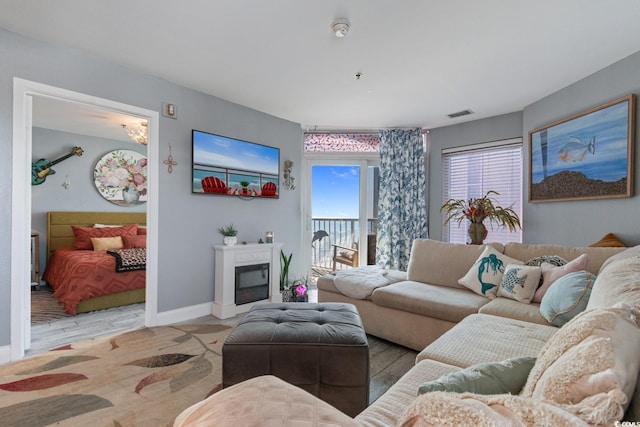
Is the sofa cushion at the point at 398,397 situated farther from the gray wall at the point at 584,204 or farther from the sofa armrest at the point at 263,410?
the gray wall at the point at 584,204

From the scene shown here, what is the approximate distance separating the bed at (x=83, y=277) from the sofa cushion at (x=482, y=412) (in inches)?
156

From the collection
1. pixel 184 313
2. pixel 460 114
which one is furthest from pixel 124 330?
pixel 460 114

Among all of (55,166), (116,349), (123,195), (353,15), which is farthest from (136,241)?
(353,15)

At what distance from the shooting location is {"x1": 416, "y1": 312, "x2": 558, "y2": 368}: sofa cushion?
140 cm

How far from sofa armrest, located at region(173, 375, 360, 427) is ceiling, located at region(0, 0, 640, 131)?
2.03 meters

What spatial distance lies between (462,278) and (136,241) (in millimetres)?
4475

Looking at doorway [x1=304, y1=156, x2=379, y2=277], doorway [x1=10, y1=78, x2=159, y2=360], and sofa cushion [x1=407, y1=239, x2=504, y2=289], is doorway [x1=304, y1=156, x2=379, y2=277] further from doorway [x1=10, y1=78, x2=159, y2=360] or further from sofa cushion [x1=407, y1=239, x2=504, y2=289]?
doorway [x1=10, y1=78, x2=159, y2=360]

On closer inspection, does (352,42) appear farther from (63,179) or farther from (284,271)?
(63,179)

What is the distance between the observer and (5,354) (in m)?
2.22

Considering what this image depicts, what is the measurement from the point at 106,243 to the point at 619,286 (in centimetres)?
538

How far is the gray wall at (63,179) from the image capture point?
4.44 metres

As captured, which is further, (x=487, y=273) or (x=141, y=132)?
(x=141, y=132)

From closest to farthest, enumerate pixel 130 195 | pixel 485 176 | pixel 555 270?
pixel 555 270, pixel 485 176, pixel 130 195

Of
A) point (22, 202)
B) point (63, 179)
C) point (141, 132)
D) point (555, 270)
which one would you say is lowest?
point (555, 270)
